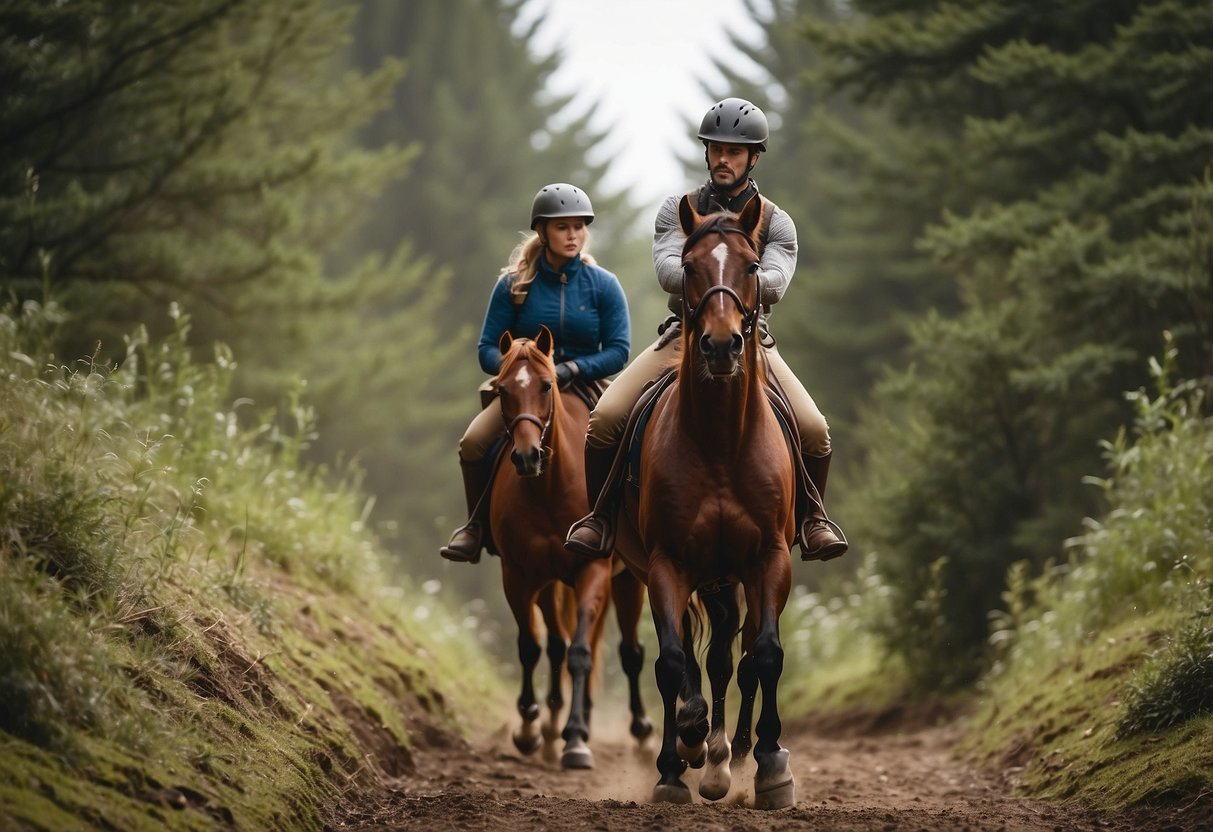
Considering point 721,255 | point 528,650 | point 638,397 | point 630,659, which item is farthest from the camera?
point 630,659

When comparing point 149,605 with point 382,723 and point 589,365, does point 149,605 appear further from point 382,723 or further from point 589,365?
point 589,365

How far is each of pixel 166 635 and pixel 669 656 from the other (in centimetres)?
258

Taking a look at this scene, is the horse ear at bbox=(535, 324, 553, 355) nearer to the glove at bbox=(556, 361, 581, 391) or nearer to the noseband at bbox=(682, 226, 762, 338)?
the glove at bbox=(556, 361, 581, 391)

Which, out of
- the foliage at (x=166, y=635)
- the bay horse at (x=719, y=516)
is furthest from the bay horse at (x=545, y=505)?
the bay horse at (x=719, y=516)

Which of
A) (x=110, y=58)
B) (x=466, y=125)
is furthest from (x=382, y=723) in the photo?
(x=466, y=125)

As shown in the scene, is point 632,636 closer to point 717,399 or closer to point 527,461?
point 527,461

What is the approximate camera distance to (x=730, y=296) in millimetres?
6098

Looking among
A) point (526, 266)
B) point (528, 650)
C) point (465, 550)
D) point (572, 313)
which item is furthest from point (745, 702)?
point (526, 266)

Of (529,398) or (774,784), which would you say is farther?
(529,398)

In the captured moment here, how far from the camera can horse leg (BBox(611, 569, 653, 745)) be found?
32.6ft

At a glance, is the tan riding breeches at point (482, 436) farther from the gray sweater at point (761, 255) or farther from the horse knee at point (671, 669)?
the horse knee at point (671, 669)

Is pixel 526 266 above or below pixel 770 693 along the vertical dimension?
above

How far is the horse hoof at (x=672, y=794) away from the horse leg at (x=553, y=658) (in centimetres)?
304

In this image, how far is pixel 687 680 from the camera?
7.05m
